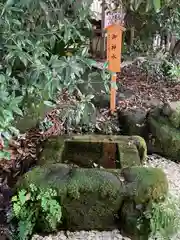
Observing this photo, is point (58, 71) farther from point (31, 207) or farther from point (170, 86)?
point (170, 86)

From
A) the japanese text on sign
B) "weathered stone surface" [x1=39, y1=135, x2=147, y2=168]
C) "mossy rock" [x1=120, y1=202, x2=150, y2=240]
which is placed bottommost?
"mossy rock" [x1=120, y1=202, x2=150, y2=240]

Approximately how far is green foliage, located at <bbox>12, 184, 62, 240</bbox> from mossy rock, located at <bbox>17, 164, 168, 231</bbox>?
5 centimetres

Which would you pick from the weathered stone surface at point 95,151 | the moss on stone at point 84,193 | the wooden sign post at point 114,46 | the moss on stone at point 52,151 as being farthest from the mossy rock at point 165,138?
the moss on stone at point 84,193

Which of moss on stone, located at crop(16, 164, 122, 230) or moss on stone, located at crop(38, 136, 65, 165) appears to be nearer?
moss on stone, located at crop(16, 164, 122, 230)

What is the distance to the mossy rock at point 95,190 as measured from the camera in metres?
2.58

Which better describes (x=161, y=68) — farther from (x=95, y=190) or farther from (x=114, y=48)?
(x=95, y=190)

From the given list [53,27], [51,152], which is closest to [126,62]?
[51,152]

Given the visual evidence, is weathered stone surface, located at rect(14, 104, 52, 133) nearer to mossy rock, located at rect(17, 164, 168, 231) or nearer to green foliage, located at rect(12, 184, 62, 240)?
mossy rock, located at rect(17, 164, 168, 231)

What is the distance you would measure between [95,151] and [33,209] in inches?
37.8

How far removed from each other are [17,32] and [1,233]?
1.36 m

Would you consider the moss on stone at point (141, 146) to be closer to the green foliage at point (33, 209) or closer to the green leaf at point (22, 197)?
the green foliage at point (33, 209)

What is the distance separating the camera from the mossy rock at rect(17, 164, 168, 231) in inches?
102

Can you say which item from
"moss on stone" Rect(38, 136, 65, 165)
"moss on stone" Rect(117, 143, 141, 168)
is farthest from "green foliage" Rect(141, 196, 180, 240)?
"moss on stone" Rect(38, 136, 65, 165)

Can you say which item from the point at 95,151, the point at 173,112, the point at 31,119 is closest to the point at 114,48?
the point at 173,112
